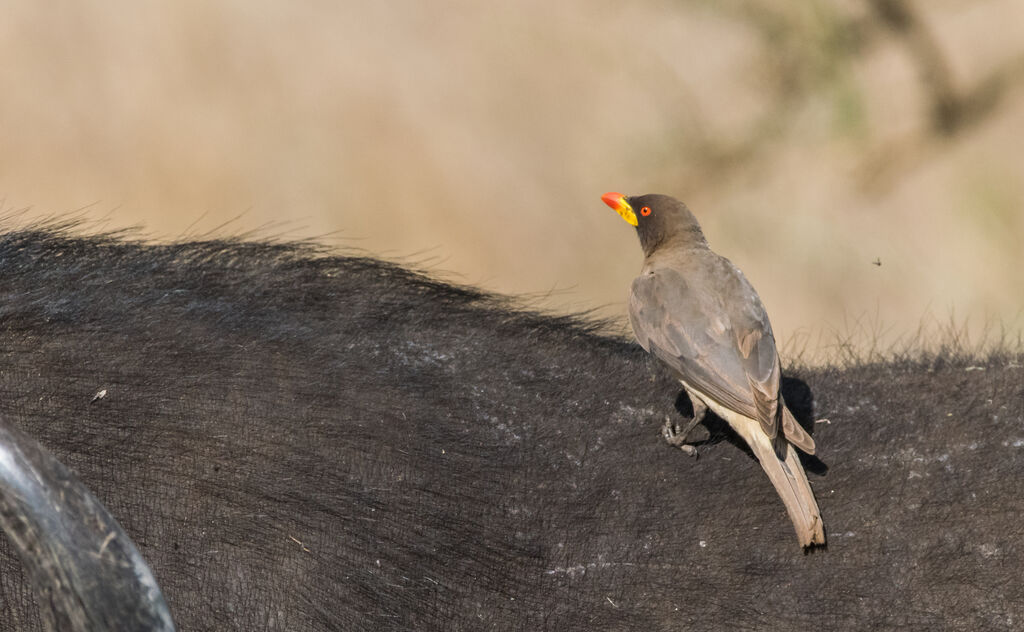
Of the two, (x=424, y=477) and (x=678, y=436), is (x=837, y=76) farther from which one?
(x=424, y=477)

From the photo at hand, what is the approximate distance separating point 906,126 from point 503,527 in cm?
407

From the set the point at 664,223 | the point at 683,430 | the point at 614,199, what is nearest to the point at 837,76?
the point at 614,199

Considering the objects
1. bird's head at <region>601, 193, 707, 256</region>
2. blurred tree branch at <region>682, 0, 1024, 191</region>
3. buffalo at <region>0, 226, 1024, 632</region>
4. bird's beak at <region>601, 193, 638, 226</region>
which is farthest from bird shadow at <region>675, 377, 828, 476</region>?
blurred tree branch at <region>682, 0, 1024, 191</region>

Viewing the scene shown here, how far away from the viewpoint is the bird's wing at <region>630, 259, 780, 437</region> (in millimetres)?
2262

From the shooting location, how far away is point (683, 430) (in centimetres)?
230

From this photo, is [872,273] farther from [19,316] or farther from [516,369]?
[19,316]

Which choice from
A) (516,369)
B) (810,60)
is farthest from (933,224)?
(516,369)

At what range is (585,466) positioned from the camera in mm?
2213

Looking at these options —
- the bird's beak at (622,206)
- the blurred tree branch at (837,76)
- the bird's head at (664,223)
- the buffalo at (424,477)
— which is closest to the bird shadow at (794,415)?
the buffalo at (424,477)

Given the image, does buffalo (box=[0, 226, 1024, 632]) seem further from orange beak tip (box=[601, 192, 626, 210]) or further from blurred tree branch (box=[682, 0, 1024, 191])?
blurred tree branch (box=[682, 0, 1024, 191])

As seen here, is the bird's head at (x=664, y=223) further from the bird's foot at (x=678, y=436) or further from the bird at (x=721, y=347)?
the bird's foot at (x=678, y=436)

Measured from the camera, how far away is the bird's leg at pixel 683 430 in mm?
2254

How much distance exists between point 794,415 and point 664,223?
0.61 metres

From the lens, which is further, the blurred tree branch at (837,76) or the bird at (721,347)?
the blurred tree branch at (837,76)
